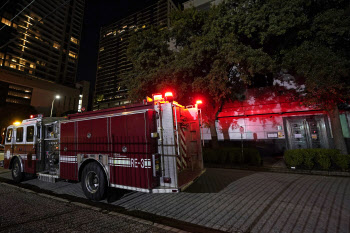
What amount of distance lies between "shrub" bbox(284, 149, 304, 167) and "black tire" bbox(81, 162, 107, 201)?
9.04 metres

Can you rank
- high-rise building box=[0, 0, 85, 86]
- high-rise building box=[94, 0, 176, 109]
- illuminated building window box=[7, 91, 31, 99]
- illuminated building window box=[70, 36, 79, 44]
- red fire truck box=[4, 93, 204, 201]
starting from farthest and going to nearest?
illuminated building window box=[70, 36, 79, 44] < high-rise building box=[94, 0, 176, 109] < high-rise building box=[0, 0, 85, 86] < illuminated building window box=[7, 91, 31, 99] < red fire truck box=[4, 93, 204, 201]

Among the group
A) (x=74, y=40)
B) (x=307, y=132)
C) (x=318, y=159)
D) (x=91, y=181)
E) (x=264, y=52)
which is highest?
(x=74, y=40)

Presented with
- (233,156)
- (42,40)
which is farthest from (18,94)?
(233,156)

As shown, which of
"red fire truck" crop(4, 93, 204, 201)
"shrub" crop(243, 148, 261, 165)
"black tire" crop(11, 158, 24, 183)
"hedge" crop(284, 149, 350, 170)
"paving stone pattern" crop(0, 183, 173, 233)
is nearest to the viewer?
"paving stone pattern" crop(0, 183, 173, 233)

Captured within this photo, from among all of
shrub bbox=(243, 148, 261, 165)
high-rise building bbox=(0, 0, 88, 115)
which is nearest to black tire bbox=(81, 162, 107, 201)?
shrub bbox=(243, 148, 261, 165)

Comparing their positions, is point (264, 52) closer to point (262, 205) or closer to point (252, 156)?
point (252, 156)

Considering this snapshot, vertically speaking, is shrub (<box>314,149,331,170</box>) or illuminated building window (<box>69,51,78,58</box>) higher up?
illuminated building window (<box>69,51,78,58</box>)

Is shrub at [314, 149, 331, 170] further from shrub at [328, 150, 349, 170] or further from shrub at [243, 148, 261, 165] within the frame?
shrub at [243, 148, 261, 165]

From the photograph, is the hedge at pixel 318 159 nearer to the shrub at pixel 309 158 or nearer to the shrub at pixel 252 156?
the shrub at pixel 309 158

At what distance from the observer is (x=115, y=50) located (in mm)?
103500

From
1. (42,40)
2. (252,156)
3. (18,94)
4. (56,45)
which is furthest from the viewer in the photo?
(56,45)

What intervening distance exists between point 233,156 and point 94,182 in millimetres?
8045

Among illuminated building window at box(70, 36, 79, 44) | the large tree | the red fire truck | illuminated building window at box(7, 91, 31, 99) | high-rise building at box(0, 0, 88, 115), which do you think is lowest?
the red fire truck

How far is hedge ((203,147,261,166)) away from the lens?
393 inches
